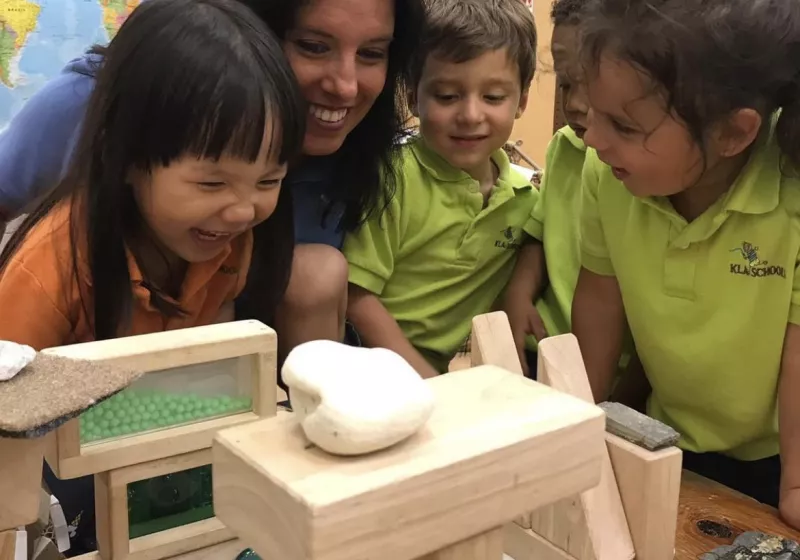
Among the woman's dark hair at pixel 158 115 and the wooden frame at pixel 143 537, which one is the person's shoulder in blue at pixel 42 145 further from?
the wooden frame at pixel 143 537

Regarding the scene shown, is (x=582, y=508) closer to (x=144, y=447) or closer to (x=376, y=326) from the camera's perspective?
(x=144, y=447)

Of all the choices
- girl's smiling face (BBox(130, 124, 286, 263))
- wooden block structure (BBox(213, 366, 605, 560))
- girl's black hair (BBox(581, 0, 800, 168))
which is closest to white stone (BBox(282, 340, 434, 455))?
wooden block structure (BBox(213, 366, 605, 560))

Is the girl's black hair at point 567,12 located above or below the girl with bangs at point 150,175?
above

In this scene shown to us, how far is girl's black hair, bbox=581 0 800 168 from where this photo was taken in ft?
2.60

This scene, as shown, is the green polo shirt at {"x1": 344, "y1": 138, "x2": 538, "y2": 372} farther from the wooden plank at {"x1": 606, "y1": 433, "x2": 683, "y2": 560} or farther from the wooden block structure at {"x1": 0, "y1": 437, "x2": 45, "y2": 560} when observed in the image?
the wooden block structure at {"x1": 0, "y1": 437, "x2": 45, "y2": 560}

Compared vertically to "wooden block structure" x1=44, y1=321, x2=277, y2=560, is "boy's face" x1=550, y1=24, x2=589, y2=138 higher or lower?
higher

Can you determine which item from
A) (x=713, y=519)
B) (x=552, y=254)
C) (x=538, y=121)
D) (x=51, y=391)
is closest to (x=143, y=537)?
(x=51, y=391)

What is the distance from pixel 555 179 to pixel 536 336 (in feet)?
0.73

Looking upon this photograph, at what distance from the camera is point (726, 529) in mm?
740

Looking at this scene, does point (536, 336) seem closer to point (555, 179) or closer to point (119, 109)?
point (555, 179)

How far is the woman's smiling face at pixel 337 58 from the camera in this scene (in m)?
0.90

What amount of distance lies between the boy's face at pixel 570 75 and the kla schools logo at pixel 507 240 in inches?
6.5

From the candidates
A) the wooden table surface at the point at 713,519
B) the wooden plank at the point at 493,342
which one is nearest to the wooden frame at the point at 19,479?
the wooden plank at the point at 493,342

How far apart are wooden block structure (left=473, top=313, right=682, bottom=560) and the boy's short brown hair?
55 centimetres
